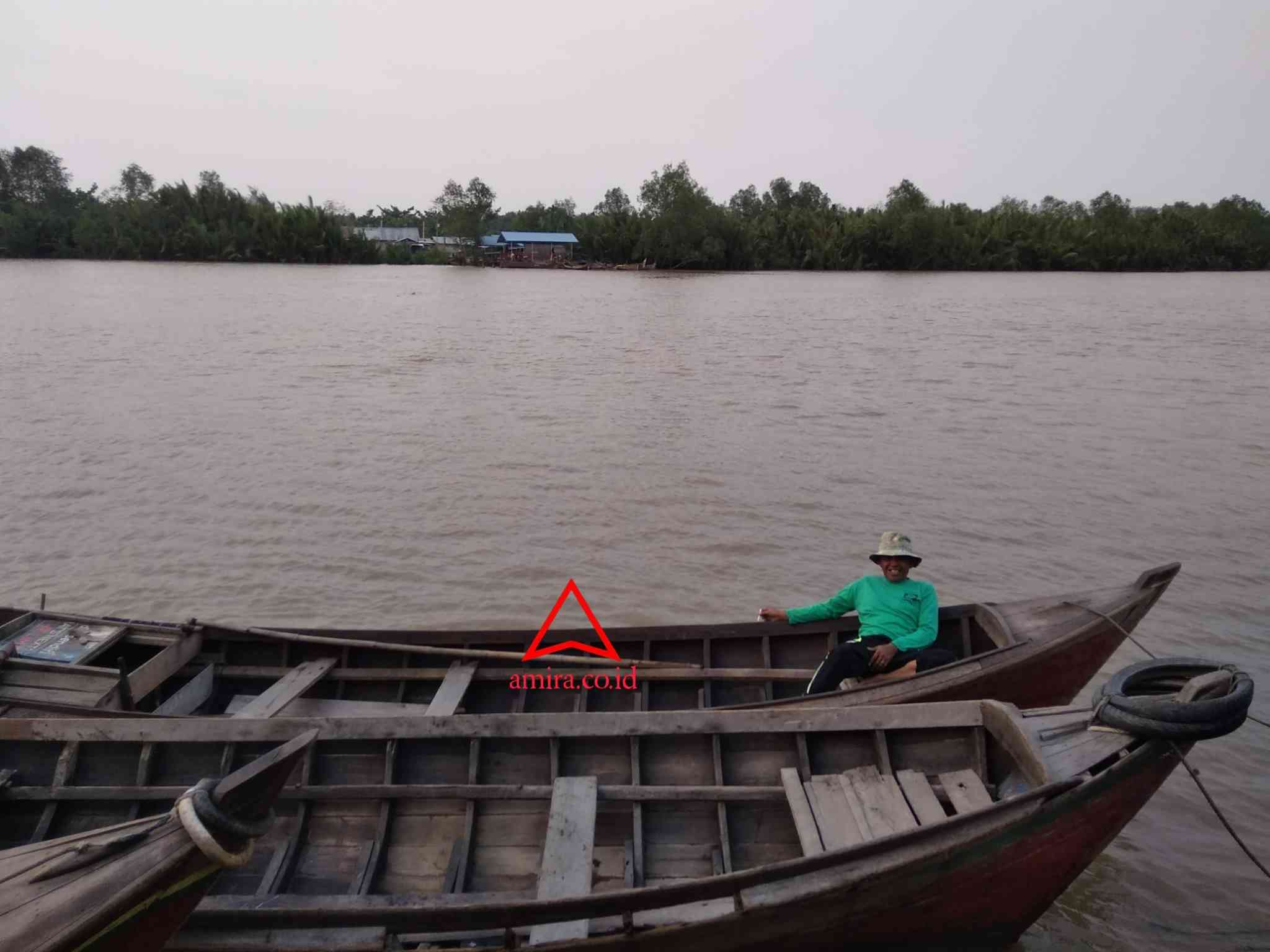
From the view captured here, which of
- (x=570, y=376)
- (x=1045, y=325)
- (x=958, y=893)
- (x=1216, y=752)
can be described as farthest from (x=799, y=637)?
(x=1045, y=325)

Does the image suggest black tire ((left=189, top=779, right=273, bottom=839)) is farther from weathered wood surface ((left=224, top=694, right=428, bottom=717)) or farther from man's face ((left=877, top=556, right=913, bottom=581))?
man's face ((left=877, top=556, right=913, bottom=581))

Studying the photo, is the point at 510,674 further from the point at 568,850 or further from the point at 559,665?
the point at 568,850

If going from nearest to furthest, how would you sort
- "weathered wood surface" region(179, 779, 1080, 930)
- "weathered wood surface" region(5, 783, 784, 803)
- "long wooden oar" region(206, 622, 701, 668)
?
"weathered wood surface" region(179, 779, 1080, 930) < "weathered wood surface" region(5, 783, 784, 803) < "long wooden oar" region(206, 622, 701, 668)

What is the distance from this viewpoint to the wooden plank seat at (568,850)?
3156 mm

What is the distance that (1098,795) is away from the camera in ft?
10.6

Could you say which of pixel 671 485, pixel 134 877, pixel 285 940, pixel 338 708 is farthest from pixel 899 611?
pixel 671 485

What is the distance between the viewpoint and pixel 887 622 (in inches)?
194

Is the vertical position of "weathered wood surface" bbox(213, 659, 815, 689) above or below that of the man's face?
below

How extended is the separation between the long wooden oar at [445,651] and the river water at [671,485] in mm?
2139

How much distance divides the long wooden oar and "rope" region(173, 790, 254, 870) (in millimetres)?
2637

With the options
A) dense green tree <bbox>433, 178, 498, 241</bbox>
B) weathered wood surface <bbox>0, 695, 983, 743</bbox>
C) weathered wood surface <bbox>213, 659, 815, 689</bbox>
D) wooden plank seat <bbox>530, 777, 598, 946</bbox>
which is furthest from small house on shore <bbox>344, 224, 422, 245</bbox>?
wooden plank seat <bbox>530, 777, 598, 946</bbox>

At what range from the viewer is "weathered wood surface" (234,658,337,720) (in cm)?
473

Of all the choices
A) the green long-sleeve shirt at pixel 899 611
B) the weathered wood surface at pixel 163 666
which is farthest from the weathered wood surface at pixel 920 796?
the weathered wood surface at pixel 163 666

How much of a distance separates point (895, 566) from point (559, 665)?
2.06m
